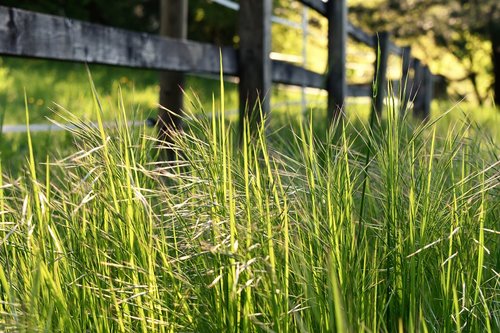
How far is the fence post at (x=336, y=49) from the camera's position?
4930mm

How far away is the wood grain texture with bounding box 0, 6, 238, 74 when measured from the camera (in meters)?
2.13

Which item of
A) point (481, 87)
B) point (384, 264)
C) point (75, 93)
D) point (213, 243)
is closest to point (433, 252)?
point (384, 264)

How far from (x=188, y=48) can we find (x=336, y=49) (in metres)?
2.15

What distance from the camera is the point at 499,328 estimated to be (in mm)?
1167

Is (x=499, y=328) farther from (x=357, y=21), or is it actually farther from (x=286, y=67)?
(x=357, y=21)

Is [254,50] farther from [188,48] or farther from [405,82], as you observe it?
[405,82]

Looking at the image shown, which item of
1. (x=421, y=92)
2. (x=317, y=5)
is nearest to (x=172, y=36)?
(x=317, y=5)

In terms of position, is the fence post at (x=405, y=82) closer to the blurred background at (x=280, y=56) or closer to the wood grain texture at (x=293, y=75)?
the blurred background at (x=280, y=56)

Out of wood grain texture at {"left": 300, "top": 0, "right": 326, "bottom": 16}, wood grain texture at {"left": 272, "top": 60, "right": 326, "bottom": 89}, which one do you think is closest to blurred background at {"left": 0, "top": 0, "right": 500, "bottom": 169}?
wood grain texture at {"left": 272, "top": 60, "right": 326, "bottom": 89}

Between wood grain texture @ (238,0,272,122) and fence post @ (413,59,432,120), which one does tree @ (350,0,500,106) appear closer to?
fence post @ (413,59,432,120)

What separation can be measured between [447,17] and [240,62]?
52.6ft

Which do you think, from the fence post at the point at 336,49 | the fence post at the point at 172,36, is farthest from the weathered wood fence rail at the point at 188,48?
the fence post at the point at 172,36

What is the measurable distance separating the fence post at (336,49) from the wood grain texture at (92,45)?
1.83 m

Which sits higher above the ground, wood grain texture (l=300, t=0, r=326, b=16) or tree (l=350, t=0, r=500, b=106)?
tree (l=350, t=0, r=500, b=106)
